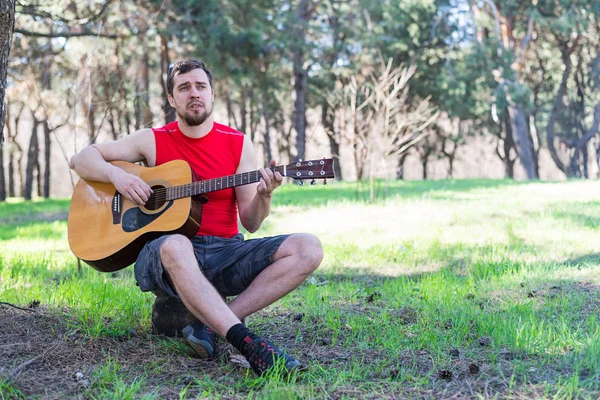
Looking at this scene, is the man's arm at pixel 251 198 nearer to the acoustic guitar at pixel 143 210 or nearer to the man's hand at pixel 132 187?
the acoustic guitar at pixel 143 210

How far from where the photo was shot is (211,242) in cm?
336

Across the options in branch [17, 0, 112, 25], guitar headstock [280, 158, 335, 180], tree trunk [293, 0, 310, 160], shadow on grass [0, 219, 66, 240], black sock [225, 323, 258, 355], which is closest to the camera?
black sock [225, 323, 258, 355]

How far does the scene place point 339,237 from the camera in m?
6.66

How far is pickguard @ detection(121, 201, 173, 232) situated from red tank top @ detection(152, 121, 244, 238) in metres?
0.25

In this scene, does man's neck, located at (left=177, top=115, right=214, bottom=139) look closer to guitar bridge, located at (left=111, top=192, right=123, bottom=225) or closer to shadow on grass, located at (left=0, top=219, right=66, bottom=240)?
guitar bridge, located at (left=111, top=192, right=123, bottom=225)

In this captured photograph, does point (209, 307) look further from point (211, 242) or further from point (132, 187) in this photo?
point (132, 187)

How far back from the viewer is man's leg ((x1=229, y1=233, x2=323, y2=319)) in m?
3.10

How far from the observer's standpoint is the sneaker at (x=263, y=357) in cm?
268

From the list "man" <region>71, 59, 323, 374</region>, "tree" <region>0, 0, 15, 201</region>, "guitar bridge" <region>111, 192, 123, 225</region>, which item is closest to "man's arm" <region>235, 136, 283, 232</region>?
"man" <region>71, 59, 323, 374</region>

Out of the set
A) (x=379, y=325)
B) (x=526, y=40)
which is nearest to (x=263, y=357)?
(x=379, y=325)

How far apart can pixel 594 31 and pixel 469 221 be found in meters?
21.5

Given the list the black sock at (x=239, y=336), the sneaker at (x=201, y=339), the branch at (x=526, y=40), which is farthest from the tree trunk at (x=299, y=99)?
the black sock at (x=239, y=336)

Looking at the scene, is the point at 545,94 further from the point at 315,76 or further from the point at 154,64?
the point at 154,64

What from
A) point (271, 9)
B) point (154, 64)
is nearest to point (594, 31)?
point (271, 9)
